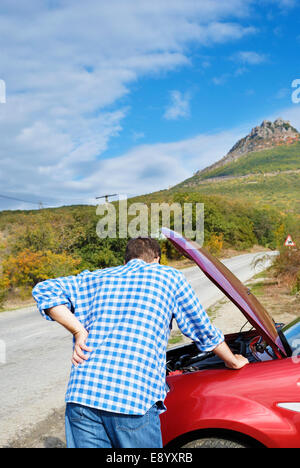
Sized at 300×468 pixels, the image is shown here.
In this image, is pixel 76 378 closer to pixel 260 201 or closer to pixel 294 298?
pixel 294 298

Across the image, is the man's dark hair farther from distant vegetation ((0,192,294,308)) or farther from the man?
distant vegetation ((0,192,294,308))

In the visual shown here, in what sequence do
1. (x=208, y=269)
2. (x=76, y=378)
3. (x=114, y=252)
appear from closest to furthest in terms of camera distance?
(x=76, y=378), (x=208, y=269), (x=114, y=252)

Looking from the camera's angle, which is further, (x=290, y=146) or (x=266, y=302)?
(x=290, y=146)

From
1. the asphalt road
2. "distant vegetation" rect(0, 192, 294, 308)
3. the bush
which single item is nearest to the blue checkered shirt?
the asphalt road

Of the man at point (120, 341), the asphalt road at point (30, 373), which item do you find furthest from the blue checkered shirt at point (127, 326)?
the asphalt road at point (30, 373)

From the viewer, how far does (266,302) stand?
1231 centimetres

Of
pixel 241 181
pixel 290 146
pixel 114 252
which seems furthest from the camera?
pixel 290 146

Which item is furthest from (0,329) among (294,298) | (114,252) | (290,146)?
(290,146)

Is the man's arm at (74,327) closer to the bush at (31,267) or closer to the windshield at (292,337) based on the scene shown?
the windshield at (292,337)

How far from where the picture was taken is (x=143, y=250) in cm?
208

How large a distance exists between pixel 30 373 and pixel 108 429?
506 centimetres
